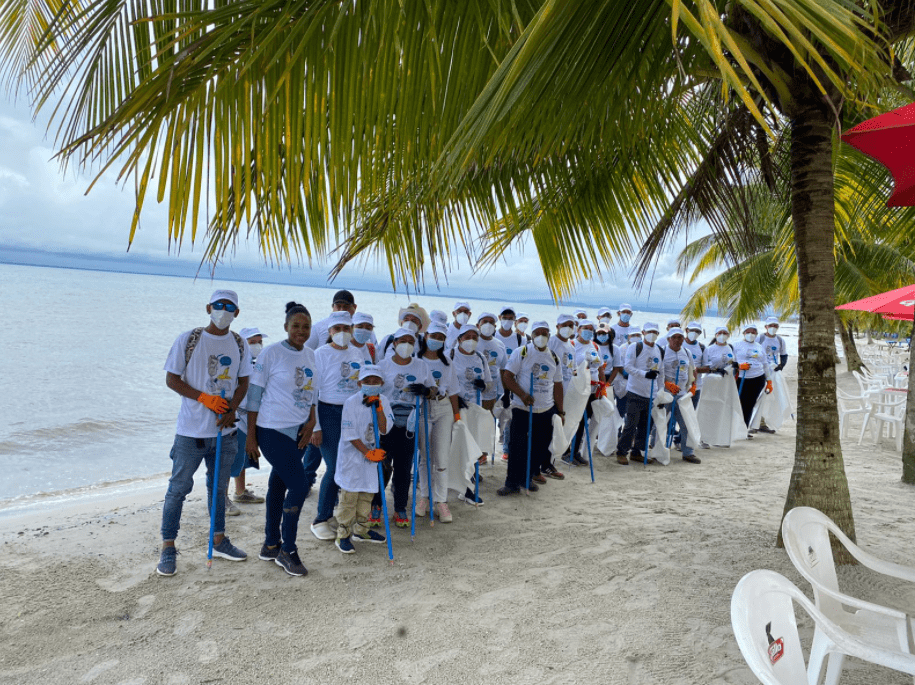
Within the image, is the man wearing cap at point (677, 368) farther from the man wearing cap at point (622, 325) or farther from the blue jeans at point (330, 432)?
the blue jeans at point (330, 432)

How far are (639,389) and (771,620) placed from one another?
22.1 feet

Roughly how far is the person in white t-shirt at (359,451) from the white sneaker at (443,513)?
1.06 metres

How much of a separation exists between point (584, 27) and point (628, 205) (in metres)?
2.87

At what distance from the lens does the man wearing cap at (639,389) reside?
8727mm

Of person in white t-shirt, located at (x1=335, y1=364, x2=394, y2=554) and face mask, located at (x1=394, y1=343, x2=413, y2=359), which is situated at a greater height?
face mask, located at (x1=394, y1=343, x2=413, y2=359)

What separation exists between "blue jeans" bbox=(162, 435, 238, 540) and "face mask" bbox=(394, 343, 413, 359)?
1670 millimetres

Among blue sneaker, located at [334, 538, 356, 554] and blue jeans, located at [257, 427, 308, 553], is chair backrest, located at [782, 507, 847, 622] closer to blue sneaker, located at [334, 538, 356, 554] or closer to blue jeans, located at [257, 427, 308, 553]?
blue jeans, located at [257, 427, 308, 553]

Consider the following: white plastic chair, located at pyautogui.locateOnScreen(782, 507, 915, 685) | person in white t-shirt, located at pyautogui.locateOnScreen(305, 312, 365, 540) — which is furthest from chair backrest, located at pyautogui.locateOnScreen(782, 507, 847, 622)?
person in white t-shirt, located at pyautogui.locateOnScreen(305, 312, 365, 540)

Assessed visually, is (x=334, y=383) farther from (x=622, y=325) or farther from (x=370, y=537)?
(x=622, y=325)

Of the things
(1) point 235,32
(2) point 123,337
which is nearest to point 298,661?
(1) point 235,32

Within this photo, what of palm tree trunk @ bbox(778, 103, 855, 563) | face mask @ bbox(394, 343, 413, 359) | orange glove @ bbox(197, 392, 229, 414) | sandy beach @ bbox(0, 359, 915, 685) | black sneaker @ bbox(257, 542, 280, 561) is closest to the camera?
sandy beach @ bbox(0, 359, 915, 685)

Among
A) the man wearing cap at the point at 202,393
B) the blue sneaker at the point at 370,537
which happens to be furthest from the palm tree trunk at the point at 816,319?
the man wearing cap at the point at 202,393

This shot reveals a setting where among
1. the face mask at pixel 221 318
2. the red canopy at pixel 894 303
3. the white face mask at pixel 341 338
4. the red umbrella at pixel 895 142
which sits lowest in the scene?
the white face mask at pixel 341 338

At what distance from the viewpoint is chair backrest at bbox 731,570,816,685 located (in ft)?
6.52
